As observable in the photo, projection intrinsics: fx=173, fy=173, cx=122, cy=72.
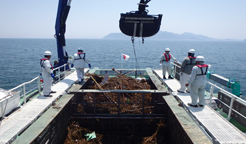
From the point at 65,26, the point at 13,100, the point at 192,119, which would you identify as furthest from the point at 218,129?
the point at 65,26

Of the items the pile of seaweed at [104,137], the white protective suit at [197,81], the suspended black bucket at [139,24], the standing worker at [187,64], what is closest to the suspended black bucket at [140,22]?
the suspended black bucket at [139,24]

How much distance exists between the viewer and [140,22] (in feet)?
25.1

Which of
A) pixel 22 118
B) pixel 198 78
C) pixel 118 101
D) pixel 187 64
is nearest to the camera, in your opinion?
pixel 22 118

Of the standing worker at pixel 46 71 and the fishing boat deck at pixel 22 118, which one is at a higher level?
the standing worker at pixel 46 71

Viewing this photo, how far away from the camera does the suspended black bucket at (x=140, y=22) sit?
7.52 meters

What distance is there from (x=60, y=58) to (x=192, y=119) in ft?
33.5

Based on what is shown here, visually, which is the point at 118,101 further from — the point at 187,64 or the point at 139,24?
the point at 139,24

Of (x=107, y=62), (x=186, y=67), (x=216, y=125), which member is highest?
(x=186, y=67)

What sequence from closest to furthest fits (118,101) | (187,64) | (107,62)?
(187,64) → (118,101) → (107,62)

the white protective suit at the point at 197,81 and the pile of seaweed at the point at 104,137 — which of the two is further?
the pile of seaweed at the point at 104,137

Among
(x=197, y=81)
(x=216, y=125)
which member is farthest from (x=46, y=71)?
(x=216, y=125)

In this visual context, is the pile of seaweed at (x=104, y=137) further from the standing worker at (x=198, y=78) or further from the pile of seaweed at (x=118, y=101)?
the standing worker at (x=198, y=78)

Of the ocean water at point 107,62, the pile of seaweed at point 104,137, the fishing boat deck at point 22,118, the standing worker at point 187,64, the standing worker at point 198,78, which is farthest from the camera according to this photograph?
the ocean water at point 107,62

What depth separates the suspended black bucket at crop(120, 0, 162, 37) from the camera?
24.7ft
